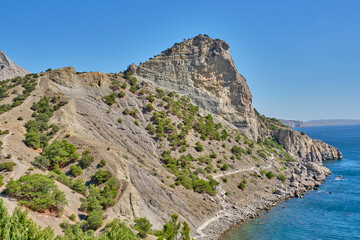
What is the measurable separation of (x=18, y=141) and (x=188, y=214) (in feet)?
86.9

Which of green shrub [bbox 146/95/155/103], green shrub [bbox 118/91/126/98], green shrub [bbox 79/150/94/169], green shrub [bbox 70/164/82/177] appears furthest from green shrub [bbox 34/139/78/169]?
green shrub [bbox 146/95/155/103]

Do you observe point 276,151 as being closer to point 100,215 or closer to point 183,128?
point 183,128

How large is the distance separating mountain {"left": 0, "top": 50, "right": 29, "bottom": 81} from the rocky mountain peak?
105 metres

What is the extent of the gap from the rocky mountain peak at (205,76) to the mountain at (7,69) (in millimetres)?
105245

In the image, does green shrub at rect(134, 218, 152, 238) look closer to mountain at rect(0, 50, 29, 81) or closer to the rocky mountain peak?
the rocky mountain peak

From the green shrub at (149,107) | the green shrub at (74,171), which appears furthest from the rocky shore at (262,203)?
the green shrub at (149,107)

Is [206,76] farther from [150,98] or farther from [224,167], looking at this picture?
[224,167]

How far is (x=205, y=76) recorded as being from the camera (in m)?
80.6

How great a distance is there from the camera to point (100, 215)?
78.6 feet

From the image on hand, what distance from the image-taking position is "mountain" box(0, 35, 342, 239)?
28062 millimetres

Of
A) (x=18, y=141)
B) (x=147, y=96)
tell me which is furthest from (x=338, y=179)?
(x=18, y=141)

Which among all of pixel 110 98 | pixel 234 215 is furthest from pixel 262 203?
pixel 110 98

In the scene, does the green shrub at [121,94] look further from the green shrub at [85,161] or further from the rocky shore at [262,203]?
the rocky shore at [262,203]

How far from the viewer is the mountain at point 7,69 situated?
444ft
